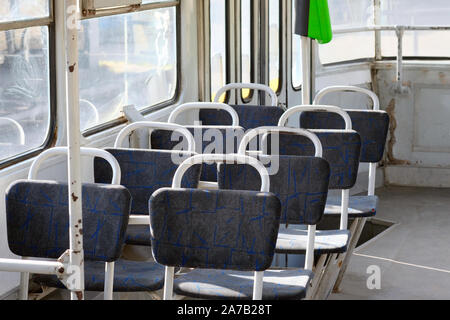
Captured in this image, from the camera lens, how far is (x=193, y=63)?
5633mm

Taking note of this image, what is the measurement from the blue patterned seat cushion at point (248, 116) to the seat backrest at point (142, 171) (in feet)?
4.74

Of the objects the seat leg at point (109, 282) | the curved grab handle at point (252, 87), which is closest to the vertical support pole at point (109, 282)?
the seat leg at point (109, 282)

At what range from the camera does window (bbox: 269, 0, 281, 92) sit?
654 centimetres

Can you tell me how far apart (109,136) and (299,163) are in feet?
3.83

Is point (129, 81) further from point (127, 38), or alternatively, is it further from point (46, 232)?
point (46, 232)

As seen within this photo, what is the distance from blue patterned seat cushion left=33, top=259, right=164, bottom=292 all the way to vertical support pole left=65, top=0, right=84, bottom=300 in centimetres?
76

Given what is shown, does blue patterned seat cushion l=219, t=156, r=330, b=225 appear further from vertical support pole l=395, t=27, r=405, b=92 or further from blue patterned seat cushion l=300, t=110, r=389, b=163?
vertical support pole l=395, t=27, r=405, b=92

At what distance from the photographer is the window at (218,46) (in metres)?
5.85

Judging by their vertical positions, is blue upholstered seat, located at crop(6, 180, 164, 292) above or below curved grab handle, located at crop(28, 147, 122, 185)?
below

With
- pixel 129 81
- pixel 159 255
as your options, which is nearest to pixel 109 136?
pixel 129 81

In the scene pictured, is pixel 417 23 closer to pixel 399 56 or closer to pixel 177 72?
pixel 399 56

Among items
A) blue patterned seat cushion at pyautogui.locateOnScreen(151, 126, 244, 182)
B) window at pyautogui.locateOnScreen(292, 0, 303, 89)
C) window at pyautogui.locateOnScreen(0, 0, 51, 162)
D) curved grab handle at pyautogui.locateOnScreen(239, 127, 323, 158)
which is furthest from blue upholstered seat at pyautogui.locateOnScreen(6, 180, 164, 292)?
window at pyautogui.locateOnScreen(292, 0, 303, 89)

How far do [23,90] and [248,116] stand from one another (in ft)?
6.00

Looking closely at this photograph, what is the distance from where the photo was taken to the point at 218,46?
592 cm
